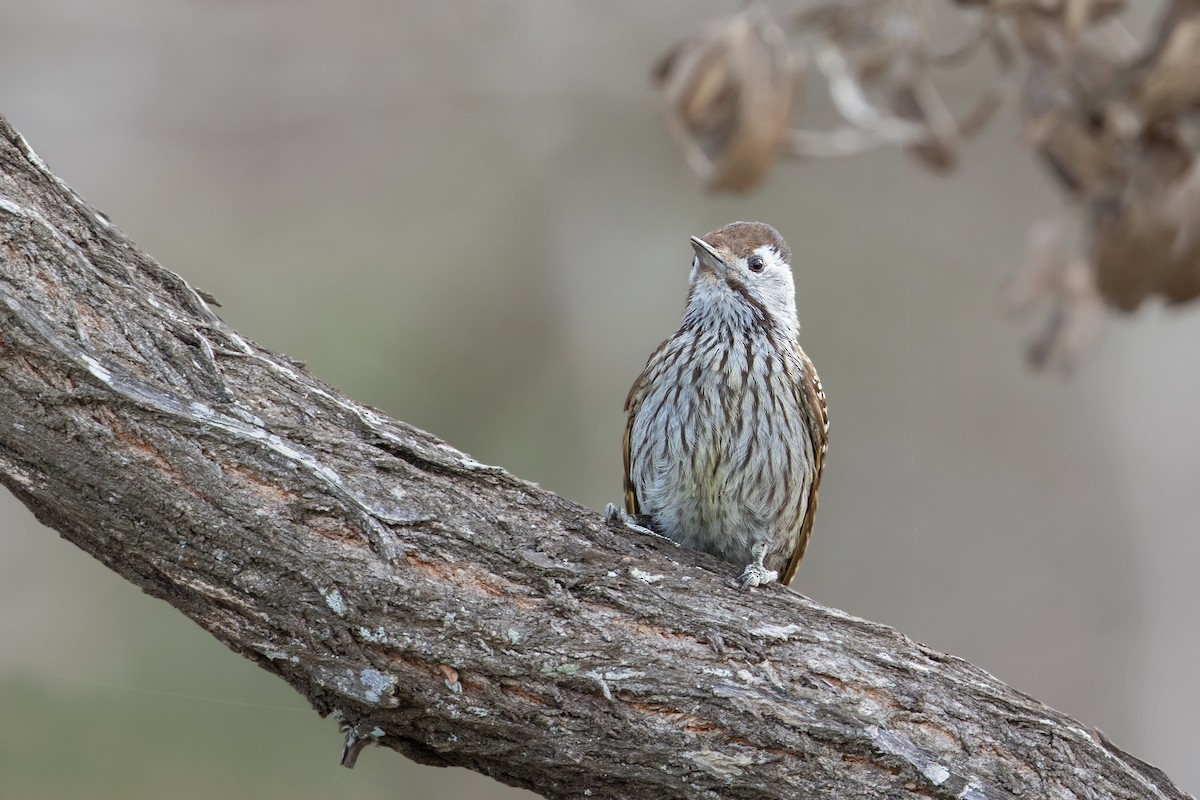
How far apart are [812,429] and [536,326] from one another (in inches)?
203

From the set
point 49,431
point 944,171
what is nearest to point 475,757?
point 49,431

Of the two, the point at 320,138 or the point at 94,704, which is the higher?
the point at 320,138

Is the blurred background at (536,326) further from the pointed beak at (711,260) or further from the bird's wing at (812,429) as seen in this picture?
the pointed beak at (711,260)

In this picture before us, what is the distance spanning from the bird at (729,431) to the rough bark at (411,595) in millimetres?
970

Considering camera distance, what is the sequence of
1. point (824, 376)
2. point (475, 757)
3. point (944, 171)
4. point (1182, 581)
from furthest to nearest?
point (824, 376) < point (1182, 581) < point (944, 171) < point (475, 757)

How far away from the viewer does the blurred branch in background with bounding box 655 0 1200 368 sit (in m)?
2.85

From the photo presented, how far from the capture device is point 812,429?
3.74 metres

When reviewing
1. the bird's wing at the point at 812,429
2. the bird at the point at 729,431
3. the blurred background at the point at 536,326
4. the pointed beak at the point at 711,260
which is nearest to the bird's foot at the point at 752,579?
the bird at the point at 729,431

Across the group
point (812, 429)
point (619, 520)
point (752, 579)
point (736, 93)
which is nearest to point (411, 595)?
point (619, 520)

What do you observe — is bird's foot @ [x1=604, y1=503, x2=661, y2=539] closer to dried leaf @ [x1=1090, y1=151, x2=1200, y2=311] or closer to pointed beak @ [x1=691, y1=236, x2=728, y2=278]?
pointed beak @ [x1=691, y1=236, x2=728, y2=278]

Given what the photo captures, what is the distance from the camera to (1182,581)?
773cm

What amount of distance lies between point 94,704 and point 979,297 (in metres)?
6.21

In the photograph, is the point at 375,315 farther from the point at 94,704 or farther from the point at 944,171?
the point at 944,171

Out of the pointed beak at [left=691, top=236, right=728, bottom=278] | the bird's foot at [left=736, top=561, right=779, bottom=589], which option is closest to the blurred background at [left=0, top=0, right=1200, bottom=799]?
the pointed beak at [left=691, top=236, right=728, bottom=278]
